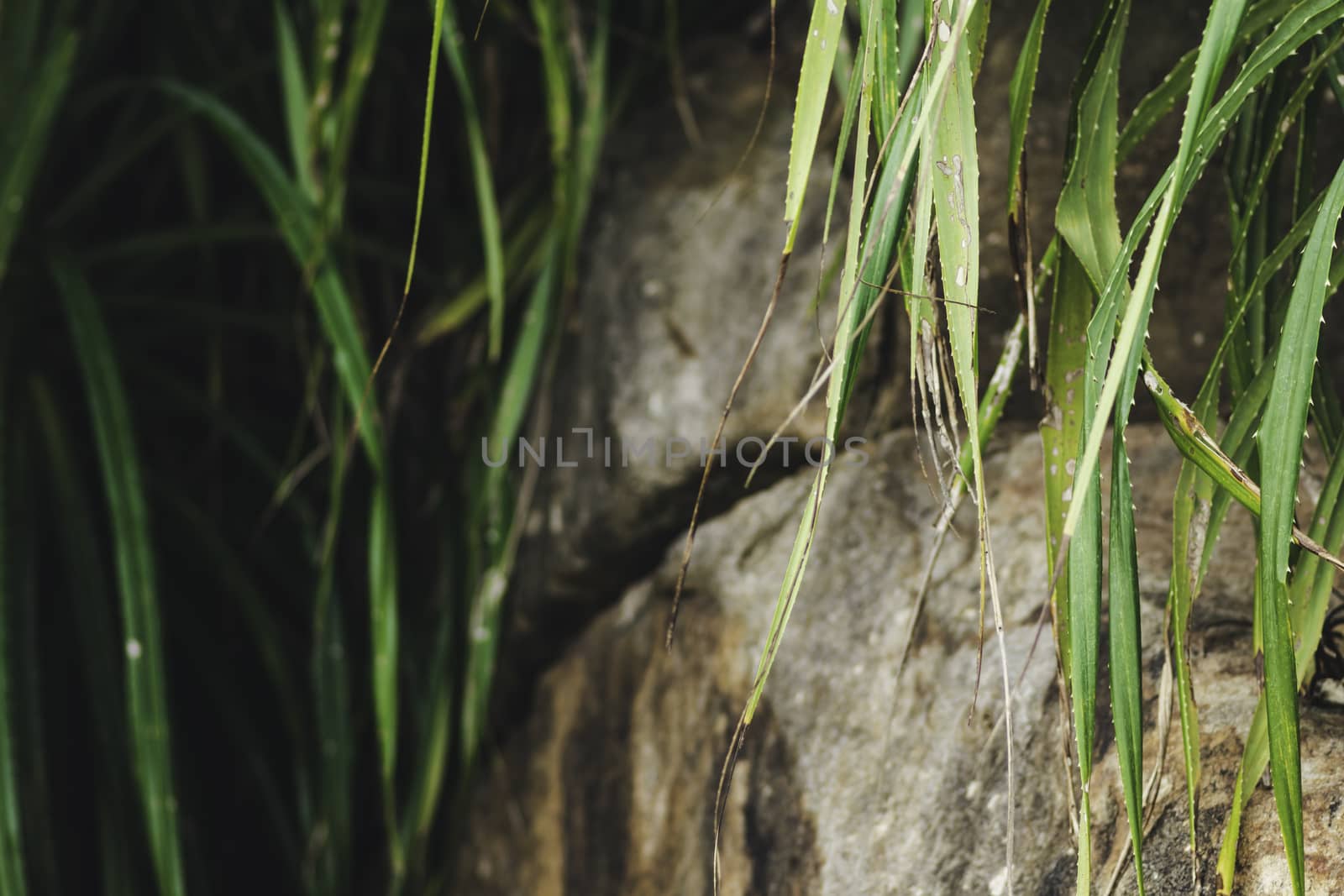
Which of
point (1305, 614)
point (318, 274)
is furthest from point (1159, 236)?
point (318, 274)

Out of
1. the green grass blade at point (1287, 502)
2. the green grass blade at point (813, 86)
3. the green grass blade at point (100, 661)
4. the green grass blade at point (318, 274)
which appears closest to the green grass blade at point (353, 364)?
the green grass blade at point (318, 274)

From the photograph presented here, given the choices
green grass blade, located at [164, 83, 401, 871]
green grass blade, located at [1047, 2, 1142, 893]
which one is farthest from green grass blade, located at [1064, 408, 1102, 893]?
green grass blade, located at [164, 83, 401, 871]

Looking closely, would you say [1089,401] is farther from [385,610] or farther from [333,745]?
[333,745]

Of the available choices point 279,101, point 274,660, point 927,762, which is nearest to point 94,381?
point 274,660

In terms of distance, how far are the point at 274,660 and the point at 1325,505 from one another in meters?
0.83

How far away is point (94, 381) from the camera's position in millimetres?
833

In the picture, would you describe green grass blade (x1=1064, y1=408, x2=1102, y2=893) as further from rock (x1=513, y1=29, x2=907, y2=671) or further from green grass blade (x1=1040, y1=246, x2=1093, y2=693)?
rock (x1=513, y1=29, x2=907, y2=671)

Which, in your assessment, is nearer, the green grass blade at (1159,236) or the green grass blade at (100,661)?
the green grass blade at (1159,236)

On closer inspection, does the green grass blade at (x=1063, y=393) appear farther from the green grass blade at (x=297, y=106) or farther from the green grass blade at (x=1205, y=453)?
the green grass blade at (x=297, y=106)

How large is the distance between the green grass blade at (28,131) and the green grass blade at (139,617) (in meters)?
0.11

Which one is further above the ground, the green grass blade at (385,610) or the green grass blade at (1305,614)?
the green grass blade at (1305,614)

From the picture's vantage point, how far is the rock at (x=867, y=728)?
0.55 metres

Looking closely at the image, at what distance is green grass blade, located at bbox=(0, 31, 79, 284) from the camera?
0.80 metres

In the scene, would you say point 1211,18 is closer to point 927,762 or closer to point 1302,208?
point 1302,208
